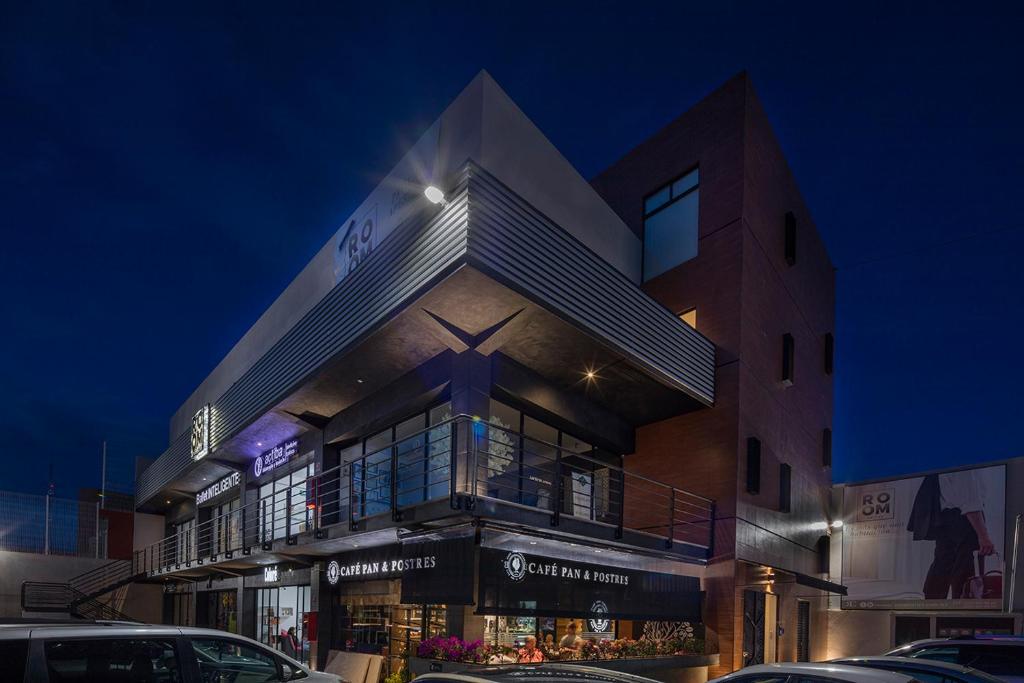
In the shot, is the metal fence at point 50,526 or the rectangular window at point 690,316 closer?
the rectangular window at point 690,316

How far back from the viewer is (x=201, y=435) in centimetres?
2455

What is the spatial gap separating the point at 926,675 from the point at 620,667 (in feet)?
20.0

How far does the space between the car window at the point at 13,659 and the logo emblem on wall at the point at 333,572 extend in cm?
1073

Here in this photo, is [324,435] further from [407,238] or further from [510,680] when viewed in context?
[510,680]

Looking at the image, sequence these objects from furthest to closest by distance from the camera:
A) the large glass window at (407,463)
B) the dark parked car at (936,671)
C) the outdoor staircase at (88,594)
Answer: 1. the outdoor staircase at (88,594)
2. the large glass window at (407,463)
3. the dark parked car at (936,671)

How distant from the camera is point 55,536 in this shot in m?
32.2

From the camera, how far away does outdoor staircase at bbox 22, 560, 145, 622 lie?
29406mm

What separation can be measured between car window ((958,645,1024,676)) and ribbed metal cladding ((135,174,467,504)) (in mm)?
9214

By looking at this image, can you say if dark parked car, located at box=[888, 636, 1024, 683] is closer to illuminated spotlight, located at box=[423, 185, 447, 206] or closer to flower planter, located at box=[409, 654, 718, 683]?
flower planter, located at box=[409, 654, 718, 683]

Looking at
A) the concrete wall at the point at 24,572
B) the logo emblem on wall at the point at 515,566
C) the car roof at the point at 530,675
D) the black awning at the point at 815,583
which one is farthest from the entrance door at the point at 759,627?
the concrete wall at the point at 24,572

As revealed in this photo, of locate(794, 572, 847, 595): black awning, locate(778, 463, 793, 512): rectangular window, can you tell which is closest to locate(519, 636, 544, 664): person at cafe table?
locate(794, 572, 847, 595): black awning

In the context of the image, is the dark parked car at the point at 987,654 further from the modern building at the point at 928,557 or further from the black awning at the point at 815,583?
the modern building at the point at 928,557

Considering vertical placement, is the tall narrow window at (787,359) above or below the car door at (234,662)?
above

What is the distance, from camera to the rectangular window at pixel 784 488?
18734mm
